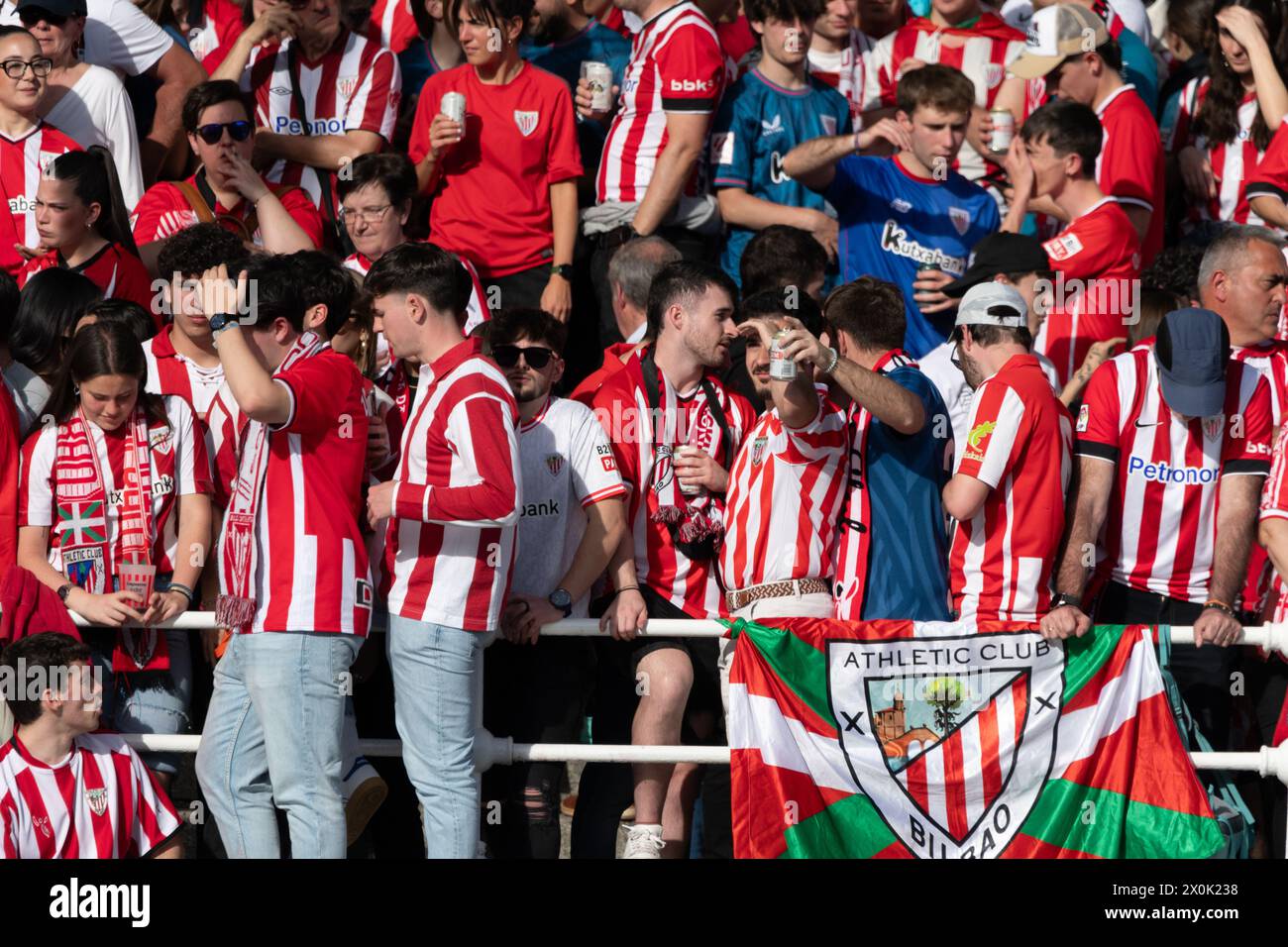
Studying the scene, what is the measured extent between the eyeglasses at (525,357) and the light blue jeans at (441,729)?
3.78ft

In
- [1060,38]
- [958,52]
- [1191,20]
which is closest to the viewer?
[1060,38]

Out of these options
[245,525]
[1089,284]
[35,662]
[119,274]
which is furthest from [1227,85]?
[35,662]

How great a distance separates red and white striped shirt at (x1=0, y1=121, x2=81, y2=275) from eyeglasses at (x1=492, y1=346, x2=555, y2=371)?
272cm

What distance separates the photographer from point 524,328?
687cm

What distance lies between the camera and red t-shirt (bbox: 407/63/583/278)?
879cm

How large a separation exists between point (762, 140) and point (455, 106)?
1585mm

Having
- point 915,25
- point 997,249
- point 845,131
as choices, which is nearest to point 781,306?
point 997,249

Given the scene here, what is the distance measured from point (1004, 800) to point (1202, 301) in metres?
2.29

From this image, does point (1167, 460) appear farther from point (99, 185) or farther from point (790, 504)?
point (99, 185)

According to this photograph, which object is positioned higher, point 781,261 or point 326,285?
point 781,261

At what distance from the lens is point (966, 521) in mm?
6445

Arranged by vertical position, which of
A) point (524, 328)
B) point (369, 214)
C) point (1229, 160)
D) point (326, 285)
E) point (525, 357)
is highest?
point (1229, 160)

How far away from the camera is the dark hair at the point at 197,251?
23.7 feet

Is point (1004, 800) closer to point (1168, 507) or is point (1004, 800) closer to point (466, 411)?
point (1168, 507)
